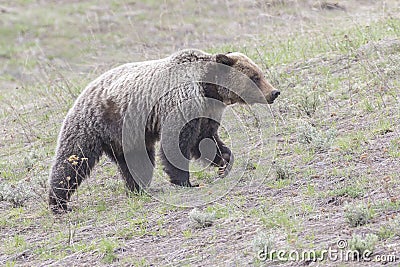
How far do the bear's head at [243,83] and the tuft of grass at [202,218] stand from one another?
1.95 metres

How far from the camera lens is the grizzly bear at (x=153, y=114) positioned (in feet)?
24.3

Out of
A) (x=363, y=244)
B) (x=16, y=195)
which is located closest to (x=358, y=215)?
(x=363, y=244)

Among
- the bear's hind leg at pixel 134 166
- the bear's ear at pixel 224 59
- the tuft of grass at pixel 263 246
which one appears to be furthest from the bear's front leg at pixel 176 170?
the tuft of grass at pixel 263 246

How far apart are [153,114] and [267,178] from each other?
145cm

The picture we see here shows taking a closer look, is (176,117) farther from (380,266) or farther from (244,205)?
(380,266)

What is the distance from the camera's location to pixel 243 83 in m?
7.63

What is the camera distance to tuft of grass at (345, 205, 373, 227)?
5137mm

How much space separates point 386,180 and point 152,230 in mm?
2093

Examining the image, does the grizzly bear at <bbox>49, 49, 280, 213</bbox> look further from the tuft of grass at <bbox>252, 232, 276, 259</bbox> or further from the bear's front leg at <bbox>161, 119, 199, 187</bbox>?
the tuft of grass at <bbox>252, 232, 276, 259</bbox>

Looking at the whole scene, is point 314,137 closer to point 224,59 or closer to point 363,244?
point 224,59

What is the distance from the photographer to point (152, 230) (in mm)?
6238

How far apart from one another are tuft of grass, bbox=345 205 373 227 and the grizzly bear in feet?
8.07

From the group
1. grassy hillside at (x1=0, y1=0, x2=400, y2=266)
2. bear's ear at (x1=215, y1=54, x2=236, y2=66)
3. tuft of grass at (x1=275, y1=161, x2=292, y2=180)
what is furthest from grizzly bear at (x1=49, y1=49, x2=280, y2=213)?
tuft of grass at (x1=275, y1=161, x2=292, y2=180)

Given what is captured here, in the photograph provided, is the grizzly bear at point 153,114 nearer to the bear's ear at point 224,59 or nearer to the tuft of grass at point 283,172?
the bear's ear at point 224,59
